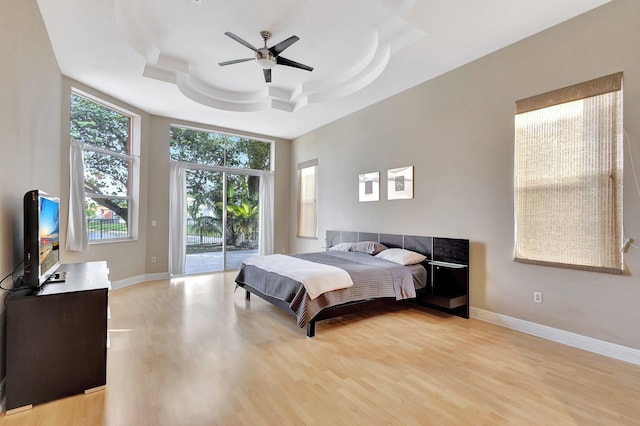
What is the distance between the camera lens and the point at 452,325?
3383 millimetres

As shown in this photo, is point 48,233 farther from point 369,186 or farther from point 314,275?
point 369,186

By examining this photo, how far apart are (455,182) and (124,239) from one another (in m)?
5.36

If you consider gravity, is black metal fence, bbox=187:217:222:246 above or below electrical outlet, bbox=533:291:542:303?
above

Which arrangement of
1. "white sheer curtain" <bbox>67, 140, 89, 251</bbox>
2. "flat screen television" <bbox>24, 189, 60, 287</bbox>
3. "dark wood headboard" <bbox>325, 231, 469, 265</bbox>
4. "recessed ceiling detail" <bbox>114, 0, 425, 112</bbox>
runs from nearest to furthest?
"flat screen television" <bbox>24, 189, 60, 287</bbox> → "recessed ceiling detail" <bbox>114, 0, 425, 112</bbox> → "dark wood headboard" <bbox>325, 231, 469, 265</bbox> → "white sheer curtain" <bbox>67, 140, 89, 251</bbox>

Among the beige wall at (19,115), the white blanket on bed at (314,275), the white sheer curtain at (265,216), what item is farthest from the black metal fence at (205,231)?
the white blanket on bed at (314,275)

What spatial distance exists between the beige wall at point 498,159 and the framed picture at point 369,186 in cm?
11

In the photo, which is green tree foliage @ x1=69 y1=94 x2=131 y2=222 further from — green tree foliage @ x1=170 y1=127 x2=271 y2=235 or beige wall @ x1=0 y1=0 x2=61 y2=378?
beige wall @ x1=0 y1=0 x2=61 y2=378

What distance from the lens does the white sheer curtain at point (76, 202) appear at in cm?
421

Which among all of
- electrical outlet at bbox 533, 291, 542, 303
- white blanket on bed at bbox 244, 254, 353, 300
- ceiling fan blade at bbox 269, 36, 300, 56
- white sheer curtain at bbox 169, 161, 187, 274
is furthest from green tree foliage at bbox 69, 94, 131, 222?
electrical outlet at bbox 533, 291, 542, 303

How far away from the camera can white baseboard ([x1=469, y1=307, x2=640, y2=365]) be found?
99.3 inches

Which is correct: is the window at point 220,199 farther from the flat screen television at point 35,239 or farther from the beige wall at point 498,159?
the flat screen television at point 35,239

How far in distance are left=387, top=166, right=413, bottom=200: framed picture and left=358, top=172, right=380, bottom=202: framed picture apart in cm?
24

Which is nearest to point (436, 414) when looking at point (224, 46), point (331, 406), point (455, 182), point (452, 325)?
point (331, 406)

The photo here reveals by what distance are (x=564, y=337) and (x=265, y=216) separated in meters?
5.53
